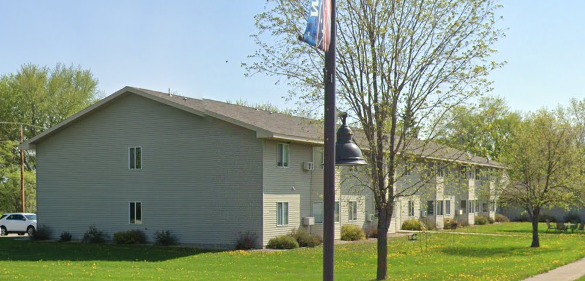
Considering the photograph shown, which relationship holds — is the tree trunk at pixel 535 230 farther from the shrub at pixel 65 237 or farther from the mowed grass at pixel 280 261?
the shrub at pixel 65 237

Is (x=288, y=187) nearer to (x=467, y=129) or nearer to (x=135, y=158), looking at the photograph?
(x=135, y=158)

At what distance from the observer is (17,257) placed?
28.1m

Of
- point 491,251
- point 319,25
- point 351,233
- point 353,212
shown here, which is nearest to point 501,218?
point 353,212

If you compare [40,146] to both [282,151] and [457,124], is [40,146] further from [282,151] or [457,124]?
[457,124]

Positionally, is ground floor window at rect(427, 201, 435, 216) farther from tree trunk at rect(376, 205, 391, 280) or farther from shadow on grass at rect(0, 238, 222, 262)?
tree trunk at rect(376, 205, 391, 280)

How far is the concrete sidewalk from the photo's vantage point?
1902 centimetres

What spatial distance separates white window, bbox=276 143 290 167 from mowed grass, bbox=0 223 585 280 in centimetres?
443

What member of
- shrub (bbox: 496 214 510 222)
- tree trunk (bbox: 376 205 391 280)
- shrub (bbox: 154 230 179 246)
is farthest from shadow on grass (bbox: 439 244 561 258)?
shrub (bbox: 496 214 510 222)

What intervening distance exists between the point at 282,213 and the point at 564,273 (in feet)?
49.8

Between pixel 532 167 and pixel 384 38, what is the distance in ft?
59.8

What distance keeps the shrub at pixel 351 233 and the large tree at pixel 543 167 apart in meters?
7.82

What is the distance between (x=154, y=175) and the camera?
3453 centimetres

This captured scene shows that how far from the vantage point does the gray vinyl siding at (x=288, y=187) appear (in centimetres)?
3184

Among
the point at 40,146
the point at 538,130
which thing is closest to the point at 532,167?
the point at 538,130
